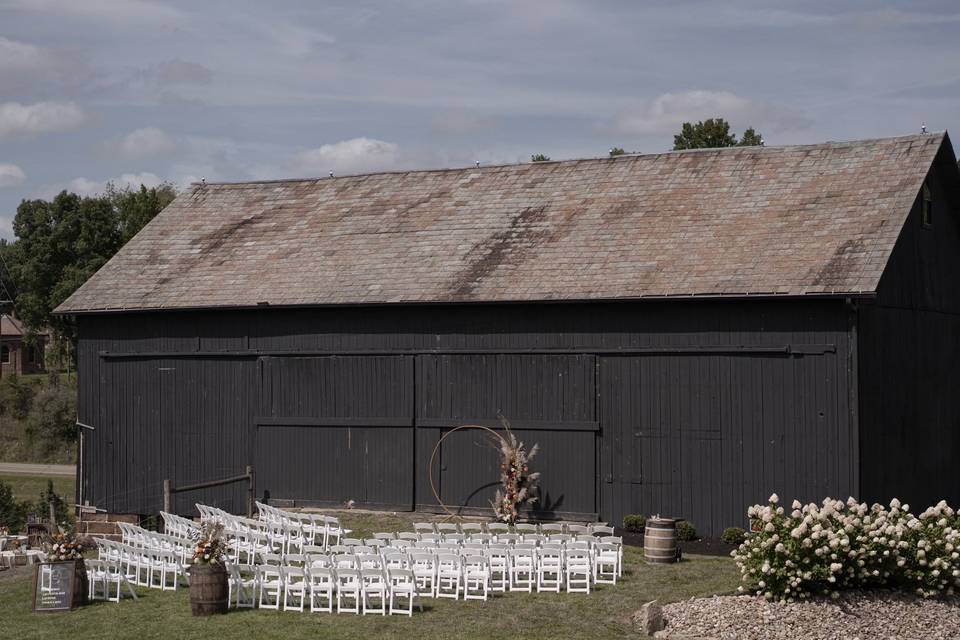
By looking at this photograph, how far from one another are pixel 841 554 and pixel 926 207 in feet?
37.7

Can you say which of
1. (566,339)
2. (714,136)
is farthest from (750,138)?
(566,339)

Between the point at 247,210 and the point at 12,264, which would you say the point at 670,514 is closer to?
the point at 247,210

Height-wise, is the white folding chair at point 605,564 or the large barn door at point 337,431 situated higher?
the large barn door at point 337,431

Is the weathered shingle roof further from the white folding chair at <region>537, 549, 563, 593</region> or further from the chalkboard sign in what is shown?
the chalkboard sign

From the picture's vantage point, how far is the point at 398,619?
16266 millimetres

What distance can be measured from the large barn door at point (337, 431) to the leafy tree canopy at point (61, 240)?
41262mm

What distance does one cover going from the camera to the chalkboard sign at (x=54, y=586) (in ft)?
57.5

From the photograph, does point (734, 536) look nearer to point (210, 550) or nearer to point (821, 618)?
point (821, 618)

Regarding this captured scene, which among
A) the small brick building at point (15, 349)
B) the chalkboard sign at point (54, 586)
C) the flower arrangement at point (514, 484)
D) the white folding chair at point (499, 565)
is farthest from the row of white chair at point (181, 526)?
the small brick building at point (15, 349)

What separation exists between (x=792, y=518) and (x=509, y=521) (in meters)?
8.37

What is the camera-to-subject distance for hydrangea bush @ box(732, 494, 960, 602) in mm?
15922

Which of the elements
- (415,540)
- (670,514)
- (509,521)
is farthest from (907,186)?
(415,540)

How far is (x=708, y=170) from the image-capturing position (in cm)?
2673

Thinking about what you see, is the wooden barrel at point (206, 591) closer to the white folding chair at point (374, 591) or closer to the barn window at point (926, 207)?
the white folding chair at point (374, 591)
